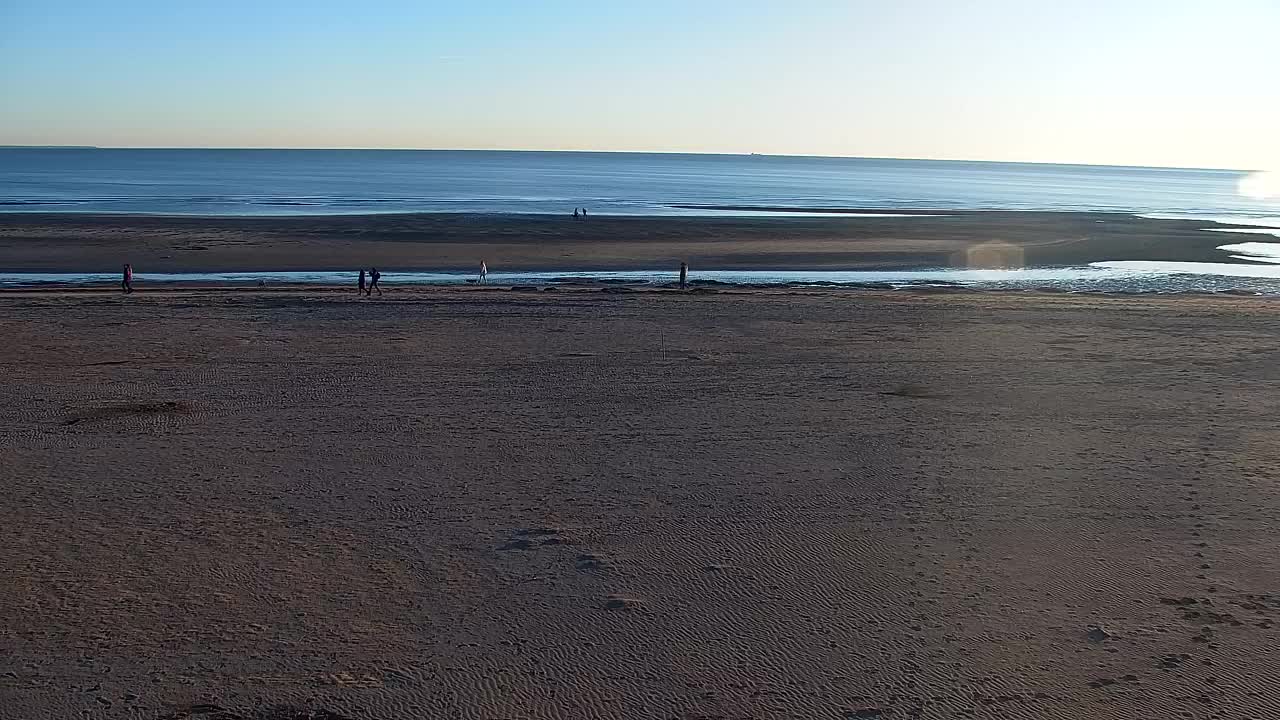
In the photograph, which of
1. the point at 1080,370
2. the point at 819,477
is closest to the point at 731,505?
the point at 819,477

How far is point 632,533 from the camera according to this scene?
12148mm

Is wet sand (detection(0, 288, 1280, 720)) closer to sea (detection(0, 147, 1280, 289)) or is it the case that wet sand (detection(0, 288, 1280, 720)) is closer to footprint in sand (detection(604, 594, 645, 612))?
footprint in sand (detection(604, 594, 645, 612))

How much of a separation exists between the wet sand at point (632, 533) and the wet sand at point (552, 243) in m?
Answer: 24.2

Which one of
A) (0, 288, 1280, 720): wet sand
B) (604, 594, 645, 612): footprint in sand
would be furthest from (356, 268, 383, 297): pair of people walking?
(604, 594, 645, 612): footprint in sand

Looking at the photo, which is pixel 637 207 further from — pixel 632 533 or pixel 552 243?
pixel 632 533

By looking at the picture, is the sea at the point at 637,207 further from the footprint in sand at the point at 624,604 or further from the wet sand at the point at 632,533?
the footprint in sand at the point at 624,604

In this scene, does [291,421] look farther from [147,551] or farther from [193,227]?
[193,227]

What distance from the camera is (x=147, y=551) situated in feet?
37.0

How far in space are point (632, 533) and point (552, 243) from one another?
4460cm

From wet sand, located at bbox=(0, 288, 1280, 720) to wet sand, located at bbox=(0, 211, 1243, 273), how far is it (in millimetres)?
24151

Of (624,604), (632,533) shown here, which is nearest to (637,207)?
(632,533)

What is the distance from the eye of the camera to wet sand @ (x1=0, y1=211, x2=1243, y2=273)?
153 feet

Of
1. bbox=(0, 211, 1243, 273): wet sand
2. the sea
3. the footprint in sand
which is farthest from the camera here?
bbox=(0, 211, 1243, 273): wet sand

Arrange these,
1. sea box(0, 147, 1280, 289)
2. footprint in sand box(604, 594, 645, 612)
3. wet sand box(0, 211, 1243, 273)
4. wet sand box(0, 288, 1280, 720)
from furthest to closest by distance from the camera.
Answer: wet sand box(0, 211, 1243, 273)
sea box(0, 147, 1280, 289)
footprint in sand box(604, 594, 645, 612)
wet sand box(0, 288, 1280, 720)
